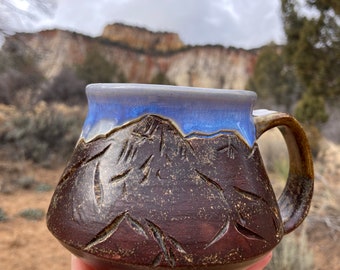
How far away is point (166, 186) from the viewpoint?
67 centimetres

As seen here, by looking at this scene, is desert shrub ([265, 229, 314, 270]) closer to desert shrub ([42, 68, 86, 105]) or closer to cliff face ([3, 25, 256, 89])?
desert shrub ([42, 68, 86, 105])

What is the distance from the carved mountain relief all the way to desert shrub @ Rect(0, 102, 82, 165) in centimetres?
589

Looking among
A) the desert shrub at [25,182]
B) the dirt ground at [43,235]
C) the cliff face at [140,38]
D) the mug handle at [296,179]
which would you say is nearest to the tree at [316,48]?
the dirt ground at [43,235]

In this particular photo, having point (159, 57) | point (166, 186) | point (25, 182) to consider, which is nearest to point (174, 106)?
point (166, 186)

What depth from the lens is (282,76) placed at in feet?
53.1

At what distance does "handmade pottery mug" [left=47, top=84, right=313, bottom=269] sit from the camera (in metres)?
0.66

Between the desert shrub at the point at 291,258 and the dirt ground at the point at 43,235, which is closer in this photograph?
the desert shrub at the point at 291,258

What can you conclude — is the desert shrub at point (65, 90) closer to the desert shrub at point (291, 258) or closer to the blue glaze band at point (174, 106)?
the desert shrub at point (291, 258)

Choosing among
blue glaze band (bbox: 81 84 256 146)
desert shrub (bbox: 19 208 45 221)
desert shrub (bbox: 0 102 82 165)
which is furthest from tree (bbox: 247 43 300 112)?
blue glaze band (bbox: 81 84 256 146)

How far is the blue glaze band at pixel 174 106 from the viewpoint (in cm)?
70

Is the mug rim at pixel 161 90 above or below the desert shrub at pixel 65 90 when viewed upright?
above

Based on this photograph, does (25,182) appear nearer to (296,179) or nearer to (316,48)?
(296,179)

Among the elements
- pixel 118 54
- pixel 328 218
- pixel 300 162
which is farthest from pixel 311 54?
pixel 118 54

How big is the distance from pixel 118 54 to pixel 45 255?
31.5m
